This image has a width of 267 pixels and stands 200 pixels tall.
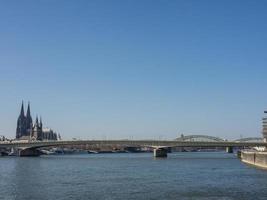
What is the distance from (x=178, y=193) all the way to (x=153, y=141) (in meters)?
119

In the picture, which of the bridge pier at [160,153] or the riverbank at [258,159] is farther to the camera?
the bridge pier at [160,153]

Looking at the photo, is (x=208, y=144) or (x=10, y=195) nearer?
(x=10, y=195)

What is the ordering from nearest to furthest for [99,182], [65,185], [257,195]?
[257,195]
[65,185]
[99,182]

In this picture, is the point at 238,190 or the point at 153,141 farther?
the point at 153,141

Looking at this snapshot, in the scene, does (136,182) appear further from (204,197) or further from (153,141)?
(153,141)

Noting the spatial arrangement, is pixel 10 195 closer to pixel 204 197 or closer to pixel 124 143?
pixel 204 197

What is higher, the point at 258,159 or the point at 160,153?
the point at 160,153

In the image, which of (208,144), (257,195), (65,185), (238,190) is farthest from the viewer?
(208,144)

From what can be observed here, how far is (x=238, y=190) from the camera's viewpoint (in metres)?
61.0

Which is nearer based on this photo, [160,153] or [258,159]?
[258,159]

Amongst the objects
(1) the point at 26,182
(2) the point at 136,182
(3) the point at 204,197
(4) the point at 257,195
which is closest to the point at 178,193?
(3) the point at 204,197

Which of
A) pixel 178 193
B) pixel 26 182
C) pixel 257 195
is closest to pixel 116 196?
pixel 178 193

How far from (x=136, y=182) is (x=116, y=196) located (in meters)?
16.3

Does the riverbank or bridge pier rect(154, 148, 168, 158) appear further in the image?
bridge pier rect(154, 148, 168, 158)
